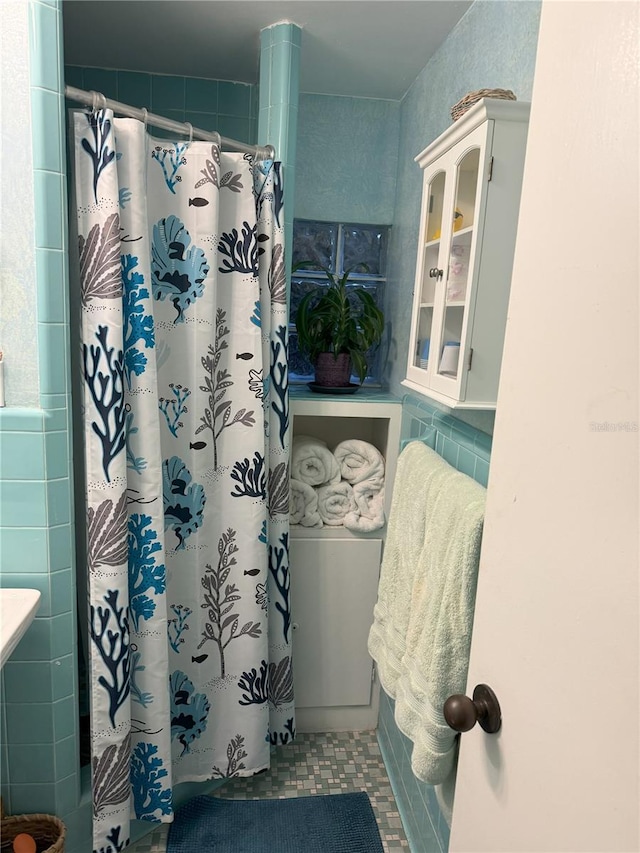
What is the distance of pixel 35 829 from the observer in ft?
4.99

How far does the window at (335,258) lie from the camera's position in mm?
2400

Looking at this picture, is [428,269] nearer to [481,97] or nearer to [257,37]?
[481,97]

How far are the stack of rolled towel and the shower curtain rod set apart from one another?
0.93 meters

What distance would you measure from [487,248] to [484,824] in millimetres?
923

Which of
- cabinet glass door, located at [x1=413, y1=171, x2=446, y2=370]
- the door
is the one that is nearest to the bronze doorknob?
the door

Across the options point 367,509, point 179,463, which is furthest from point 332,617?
point 179,463

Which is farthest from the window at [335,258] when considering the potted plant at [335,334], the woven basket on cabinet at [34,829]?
the woven basket on cabinet at [34,829]

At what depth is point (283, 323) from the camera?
1.81 metres

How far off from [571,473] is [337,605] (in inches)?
66.1

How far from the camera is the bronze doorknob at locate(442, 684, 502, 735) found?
0.75 m

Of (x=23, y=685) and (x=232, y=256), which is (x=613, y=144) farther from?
(x=23, y=685)

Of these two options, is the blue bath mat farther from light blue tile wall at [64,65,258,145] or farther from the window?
light blue tile wall at [64,65,258,145]

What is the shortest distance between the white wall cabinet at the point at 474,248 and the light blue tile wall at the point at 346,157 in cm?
94

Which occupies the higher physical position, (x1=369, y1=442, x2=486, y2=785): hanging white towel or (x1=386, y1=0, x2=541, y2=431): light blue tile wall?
(x1=386, y1=0, x2=541, y2=431): light blue tile wall
